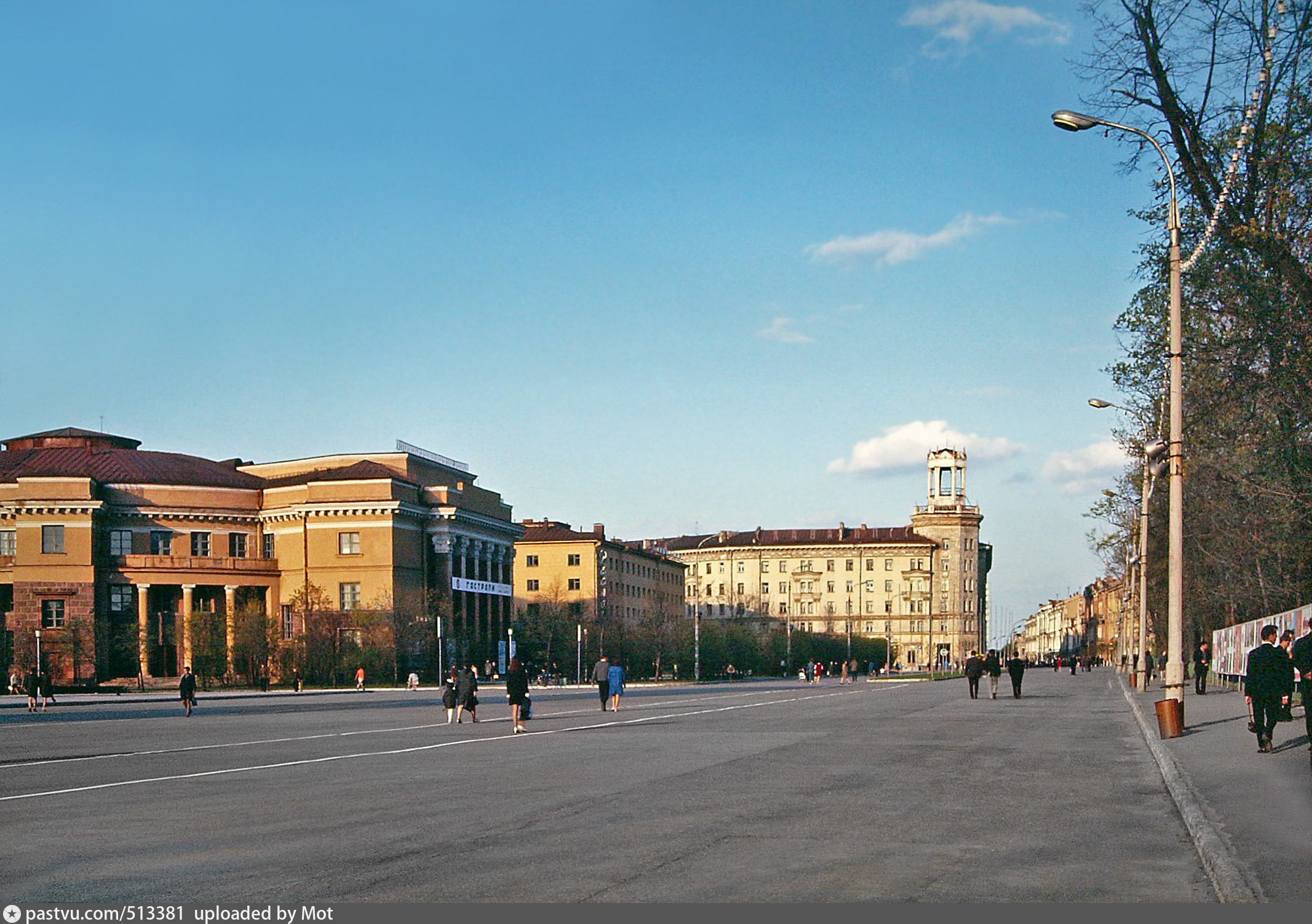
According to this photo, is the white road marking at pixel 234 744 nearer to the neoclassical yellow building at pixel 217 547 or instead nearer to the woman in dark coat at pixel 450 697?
the woman in dark coat at pixel 450 697

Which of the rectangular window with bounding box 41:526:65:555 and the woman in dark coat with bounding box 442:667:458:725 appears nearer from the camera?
the woman in dark coat with bounding box 442:667:458:725

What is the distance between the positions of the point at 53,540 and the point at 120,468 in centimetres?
903

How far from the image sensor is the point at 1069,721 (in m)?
32.5

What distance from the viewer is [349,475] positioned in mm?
105875

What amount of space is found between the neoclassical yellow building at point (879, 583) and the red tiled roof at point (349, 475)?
83.2 meters

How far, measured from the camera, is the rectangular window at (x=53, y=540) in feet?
327

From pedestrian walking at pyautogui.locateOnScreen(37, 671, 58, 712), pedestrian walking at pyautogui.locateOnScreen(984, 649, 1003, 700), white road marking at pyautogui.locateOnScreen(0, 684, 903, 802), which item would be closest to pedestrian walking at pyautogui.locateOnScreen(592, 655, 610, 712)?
white road marking at pyautogui.locateOnScreen(0, 684, 903, 802)

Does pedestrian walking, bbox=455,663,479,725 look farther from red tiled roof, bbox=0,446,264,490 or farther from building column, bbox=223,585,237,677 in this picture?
red tiled roof, bbox=0,446,264,490

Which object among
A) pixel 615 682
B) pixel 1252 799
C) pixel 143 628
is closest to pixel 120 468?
pixel 143 628

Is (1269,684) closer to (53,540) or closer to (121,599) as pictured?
(121,599)

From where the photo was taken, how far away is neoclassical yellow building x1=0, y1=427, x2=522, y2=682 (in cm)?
9738

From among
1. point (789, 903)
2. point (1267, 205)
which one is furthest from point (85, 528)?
point (789, 903)

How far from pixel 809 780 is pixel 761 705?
27.6m

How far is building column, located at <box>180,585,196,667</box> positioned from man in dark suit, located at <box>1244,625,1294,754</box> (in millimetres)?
69227
